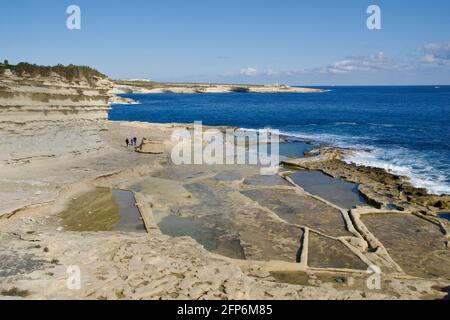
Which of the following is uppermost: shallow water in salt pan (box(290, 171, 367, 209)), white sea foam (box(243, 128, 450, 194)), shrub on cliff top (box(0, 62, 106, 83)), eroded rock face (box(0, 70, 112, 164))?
shrub on cliff top (box(0, 62, 106, 83))

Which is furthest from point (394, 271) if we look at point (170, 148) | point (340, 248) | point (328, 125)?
point (328, 125)

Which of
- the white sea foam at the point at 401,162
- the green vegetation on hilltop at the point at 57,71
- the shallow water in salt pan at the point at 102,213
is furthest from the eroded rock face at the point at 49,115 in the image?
the white sea foam at the point at 401,162

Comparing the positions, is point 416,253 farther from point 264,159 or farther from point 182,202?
point 264,159

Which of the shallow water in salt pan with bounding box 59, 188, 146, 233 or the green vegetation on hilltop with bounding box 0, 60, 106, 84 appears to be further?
the green vegetation on hilltop with bounding box 0, 60, 106, 84


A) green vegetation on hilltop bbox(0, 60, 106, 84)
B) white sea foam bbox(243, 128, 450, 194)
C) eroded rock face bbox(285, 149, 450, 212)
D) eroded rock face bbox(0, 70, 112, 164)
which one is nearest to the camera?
eroded rock face bbox(0, 70, 112, 164)

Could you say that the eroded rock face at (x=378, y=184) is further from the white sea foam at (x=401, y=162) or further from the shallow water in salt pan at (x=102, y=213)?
the shallow water in salt pan at (x=102, y=213)

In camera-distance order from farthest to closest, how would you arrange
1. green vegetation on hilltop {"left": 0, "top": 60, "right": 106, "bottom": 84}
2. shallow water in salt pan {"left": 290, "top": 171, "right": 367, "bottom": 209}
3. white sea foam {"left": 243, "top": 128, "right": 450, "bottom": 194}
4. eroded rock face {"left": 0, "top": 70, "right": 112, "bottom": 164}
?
1. white sea foam {"left": 243, "top": 128, "right": 450, "bottom": 194}
2. shallow water in salt pan {"left": 290, "top": 171, "right": 367, "bottom": 209}
3. green vegetation on hilltop {"left": 0, "top": 60, "right": 106, "bottom": 84}
4. eroded rock face {"left": 0, "top": 70, "right": 112, "bottom": 164}

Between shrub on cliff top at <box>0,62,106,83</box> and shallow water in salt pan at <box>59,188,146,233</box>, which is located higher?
shrub on cliff top at <box>0,62,106,83</box>

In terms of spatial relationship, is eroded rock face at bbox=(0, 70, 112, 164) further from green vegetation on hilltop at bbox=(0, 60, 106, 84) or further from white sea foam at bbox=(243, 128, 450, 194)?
white sea foam at bbox=(243, 128, 450, 194)

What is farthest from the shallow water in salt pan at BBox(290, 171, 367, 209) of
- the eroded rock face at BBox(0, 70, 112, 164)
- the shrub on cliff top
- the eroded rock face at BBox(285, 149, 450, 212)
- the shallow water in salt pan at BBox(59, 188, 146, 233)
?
the shrub on cliff top

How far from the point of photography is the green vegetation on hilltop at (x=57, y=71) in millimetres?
22109

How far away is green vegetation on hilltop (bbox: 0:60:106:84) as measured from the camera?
22.1 m

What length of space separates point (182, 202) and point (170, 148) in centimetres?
1445

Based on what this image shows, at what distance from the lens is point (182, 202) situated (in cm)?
1983
